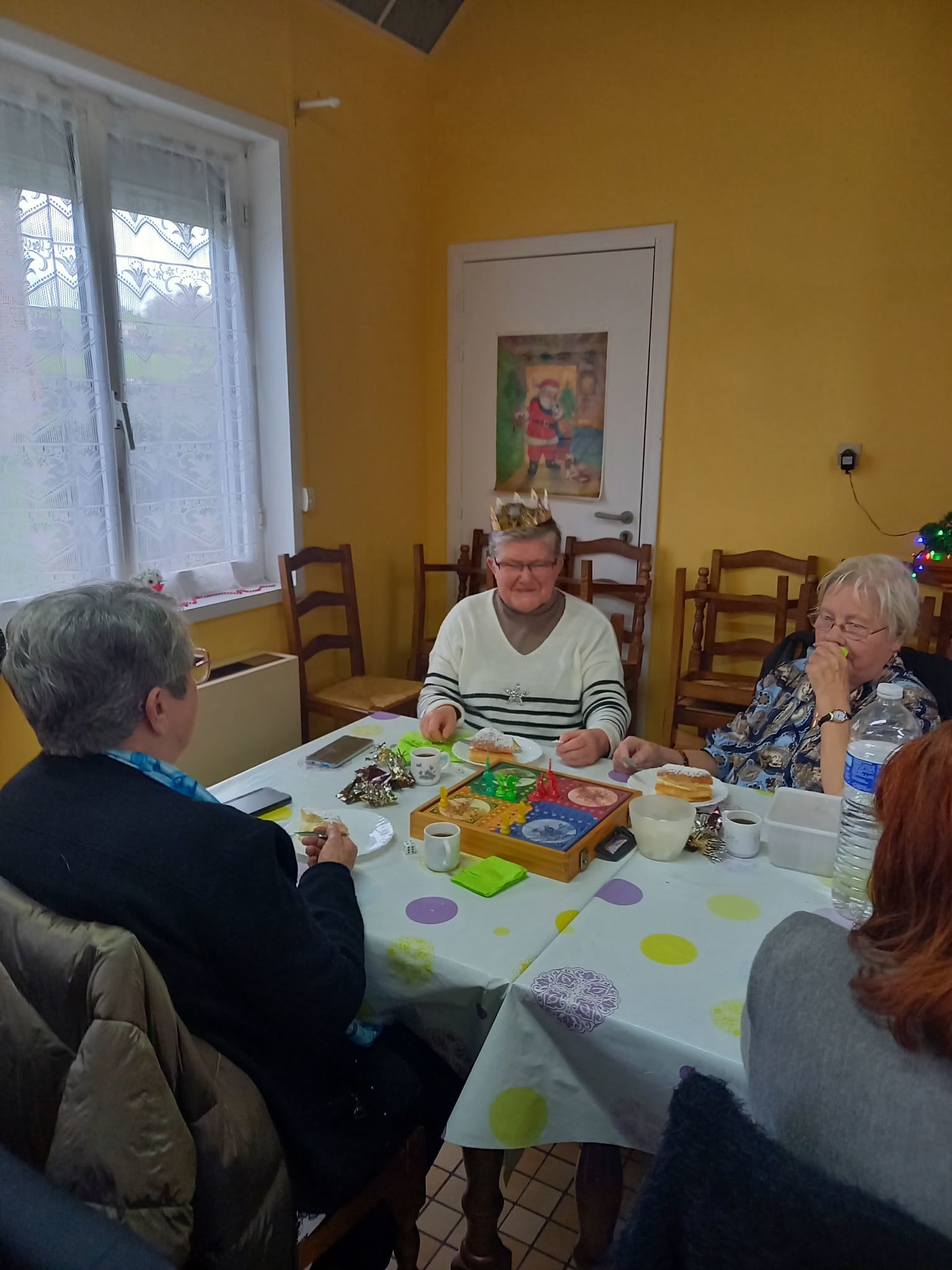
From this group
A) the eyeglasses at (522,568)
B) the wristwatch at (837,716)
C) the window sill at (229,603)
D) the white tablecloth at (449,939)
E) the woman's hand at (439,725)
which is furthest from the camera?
the window sill at (229,603)

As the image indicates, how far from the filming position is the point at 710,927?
4.16 feet

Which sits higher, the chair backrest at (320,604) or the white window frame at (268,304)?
the white window frame at (268,304)

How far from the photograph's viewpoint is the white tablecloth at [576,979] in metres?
1.08

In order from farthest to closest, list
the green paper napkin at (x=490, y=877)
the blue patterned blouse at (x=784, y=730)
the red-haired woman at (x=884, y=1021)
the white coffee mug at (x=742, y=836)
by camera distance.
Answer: the blue patterned blouse at (x=784, y=730) → the white coffee mug at (x=742, y=836) → the green paper napkin at (x=490, y=877) → the red-haired woman at (x=884, y=1021)

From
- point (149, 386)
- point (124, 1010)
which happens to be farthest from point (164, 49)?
point (124, 1010)

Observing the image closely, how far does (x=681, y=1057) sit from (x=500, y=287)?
3369 mm

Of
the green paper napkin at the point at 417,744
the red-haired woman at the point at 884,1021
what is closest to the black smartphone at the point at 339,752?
the green paper napkin at the point at 417,744

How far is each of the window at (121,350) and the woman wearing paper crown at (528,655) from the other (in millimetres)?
1210

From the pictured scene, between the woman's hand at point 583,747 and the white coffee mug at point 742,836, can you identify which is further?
the woman's hand at point 583,747

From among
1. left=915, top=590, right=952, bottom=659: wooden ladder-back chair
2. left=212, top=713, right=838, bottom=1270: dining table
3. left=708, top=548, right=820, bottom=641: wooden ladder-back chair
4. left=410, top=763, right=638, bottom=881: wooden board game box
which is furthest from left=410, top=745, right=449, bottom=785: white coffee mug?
left=915, top=590, right=952, bottom=659: wooden ladder-back chair

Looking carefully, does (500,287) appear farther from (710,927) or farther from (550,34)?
(710,927)

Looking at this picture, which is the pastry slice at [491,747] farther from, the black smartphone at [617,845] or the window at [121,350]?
the window at [121,350]

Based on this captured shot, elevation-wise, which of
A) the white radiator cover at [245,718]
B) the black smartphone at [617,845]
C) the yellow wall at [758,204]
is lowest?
the white radiator cover at [245,718]

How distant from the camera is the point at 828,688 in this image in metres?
1.77
